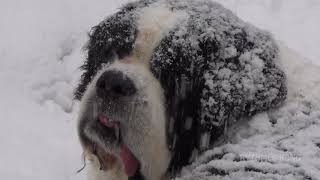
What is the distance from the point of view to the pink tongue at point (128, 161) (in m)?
2.84

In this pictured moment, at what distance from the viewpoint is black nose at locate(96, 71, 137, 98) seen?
8.73ft

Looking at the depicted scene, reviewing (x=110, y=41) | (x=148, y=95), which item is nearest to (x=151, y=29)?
(x=110, y=41)

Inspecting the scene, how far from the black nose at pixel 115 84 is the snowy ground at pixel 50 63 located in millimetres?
618

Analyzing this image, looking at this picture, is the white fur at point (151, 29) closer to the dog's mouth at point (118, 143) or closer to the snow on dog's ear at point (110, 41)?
the snow on dog's ear at point (110, 41)

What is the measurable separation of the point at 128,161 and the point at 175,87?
0.40 meters

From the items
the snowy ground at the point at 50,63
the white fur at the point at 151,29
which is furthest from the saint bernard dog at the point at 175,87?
the snowy ground at the point at 50,63

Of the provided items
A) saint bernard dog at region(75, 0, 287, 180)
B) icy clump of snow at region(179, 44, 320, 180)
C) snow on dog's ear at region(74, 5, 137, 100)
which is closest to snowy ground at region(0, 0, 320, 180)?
icy clump of snow at region(179, 44, 320, 180)

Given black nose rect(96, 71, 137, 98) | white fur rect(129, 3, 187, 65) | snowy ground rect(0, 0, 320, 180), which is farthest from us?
snowy ground rect(0, 0, 320, 180)

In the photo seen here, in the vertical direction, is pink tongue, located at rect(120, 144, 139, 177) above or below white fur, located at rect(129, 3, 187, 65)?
below

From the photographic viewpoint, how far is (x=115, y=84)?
8.73 feet

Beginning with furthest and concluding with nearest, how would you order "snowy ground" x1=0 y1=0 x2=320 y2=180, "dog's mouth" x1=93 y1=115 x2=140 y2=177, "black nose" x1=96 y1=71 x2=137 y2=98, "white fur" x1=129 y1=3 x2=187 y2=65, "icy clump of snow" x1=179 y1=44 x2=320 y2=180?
1. "snowy ground" x1=0 y1=0 x2=320 y2=180
2. "white fur" x1=129 y1=3 x2=187 y2=65
3. "dog's mouth" x1=93 y1=115 x2=140 y2=177
4. "black nose" x1=96 y1=71 x2=137 y2=98
5. "icy clump of snow" x1=179 y1=44 x2=320 y2=180

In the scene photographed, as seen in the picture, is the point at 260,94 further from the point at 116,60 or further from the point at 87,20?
the point at 87,20

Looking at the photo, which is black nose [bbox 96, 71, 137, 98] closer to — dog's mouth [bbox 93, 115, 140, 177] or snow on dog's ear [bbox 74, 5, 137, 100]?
dog's mouth [bbox 93, 115, 140, 177]

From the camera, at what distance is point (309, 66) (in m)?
3.34
